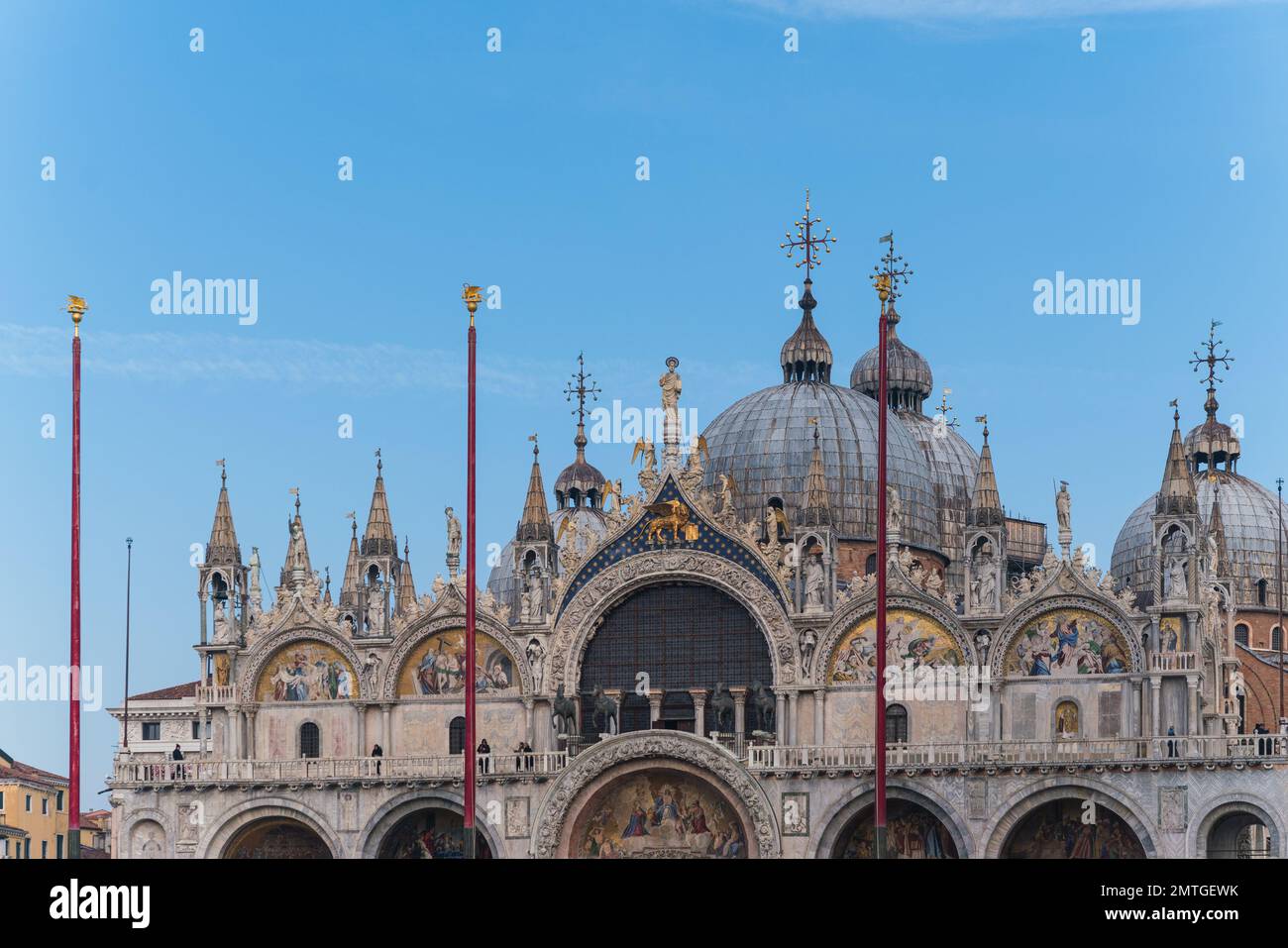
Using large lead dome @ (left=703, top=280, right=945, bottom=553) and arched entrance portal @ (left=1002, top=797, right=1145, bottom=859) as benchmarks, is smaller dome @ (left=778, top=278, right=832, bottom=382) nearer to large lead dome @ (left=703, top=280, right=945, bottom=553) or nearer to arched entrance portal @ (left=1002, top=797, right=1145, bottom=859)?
large lead dome @ (left=703, top=280, right=945, bottom=553)

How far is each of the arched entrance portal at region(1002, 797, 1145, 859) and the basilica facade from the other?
0.28 feet

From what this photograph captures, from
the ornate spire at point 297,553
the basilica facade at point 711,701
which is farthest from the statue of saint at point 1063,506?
the ornate spire at point 297,553

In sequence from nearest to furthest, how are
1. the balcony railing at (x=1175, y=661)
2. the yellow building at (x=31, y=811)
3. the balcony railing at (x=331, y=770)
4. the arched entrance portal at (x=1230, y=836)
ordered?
the arched entrance portal at (x=1230, y=836), the balcony railing at (x=1175, y=661), the balcony railing at (x=331, y=770), the yellow building at (x=31, y=811)

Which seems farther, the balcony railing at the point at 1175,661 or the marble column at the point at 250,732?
the marble column at the point at 250,732

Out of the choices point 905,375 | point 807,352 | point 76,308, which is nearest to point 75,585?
point 76,308

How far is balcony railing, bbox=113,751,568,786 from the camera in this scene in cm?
7388

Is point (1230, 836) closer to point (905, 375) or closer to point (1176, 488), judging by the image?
point (1176, 488)

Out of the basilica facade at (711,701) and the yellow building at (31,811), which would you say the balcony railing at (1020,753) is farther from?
the yellow building at (31,811)

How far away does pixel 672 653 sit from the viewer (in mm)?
75188

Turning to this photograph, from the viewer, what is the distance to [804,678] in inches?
Answer: 2886

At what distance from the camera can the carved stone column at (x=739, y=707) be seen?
7362 cm

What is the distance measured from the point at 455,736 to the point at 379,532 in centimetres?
694

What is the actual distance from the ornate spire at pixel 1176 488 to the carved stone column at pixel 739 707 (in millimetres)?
12922

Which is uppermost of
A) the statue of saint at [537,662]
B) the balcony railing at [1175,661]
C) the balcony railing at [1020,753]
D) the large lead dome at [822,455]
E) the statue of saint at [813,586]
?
the large lead dome at [822,455]
